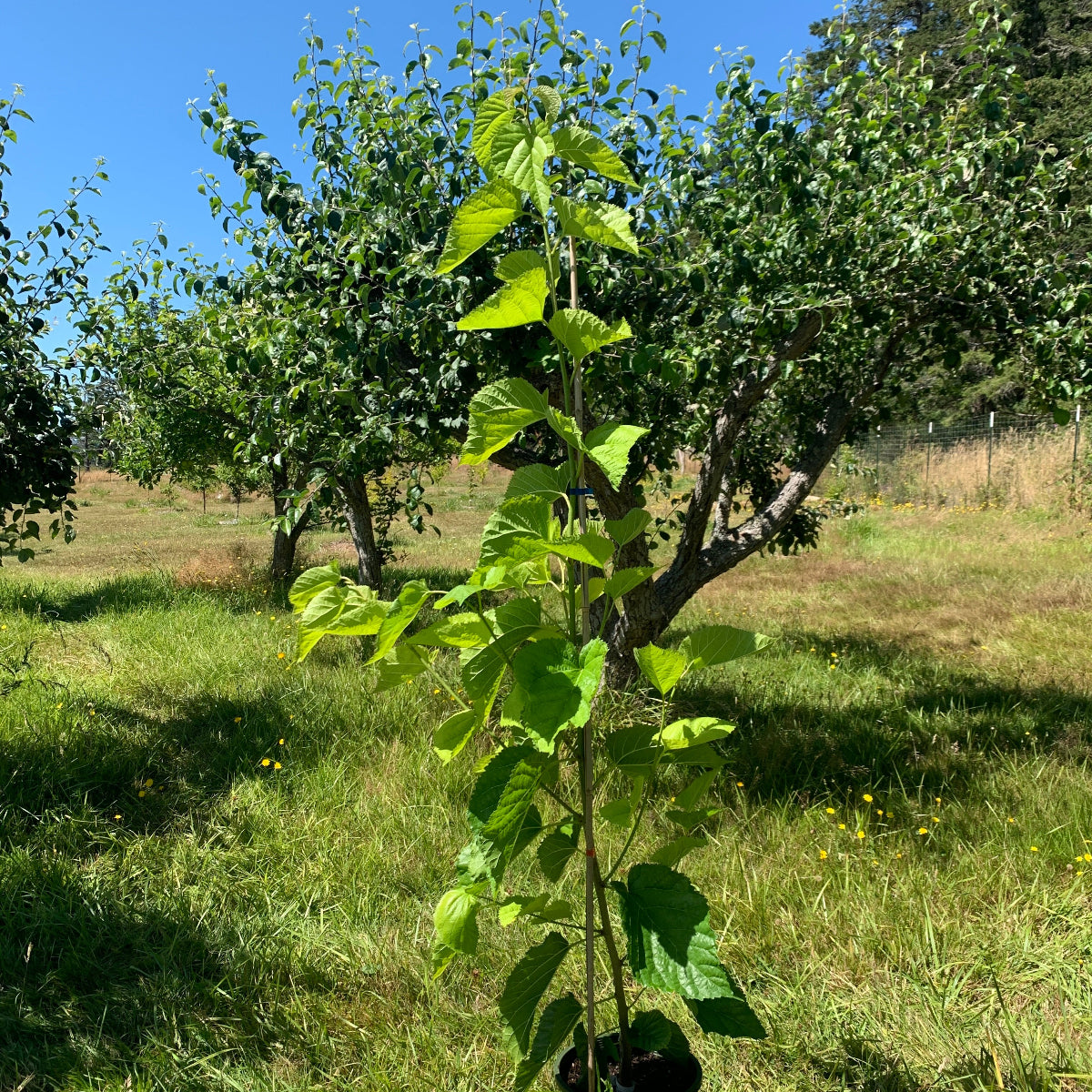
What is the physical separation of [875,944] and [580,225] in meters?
2.28

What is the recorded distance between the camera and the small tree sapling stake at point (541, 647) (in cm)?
→ 110

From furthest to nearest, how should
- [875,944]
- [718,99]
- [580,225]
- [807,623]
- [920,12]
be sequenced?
[920,12]
[807,623]
[718,99]
[875,944]
[580,225]

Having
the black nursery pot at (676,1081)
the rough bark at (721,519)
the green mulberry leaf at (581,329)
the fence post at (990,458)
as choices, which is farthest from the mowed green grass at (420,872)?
the fence post at (990,458)

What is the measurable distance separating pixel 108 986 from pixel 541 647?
231cm

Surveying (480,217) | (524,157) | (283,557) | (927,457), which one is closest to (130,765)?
(480,217)

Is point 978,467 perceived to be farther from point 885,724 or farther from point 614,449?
point 614,449

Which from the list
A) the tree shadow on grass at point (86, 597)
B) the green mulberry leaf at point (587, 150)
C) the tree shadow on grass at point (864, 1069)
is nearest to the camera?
the green mulberry leaf at point (587, 150)

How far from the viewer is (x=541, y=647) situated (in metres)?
1.11

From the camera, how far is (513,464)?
405 cm

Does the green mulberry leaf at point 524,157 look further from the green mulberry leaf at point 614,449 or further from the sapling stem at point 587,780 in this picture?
the green mulberry leaf at point 614,449

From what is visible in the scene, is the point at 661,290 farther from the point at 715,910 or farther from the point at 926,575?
the point at 926,575

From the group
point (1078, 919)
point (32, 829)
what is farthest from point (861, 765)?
point (32, 829)

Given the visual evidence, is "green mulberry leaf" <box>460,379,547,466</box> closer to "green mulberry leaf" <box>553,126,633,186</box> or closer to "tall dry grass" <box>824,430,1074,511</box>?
"green mulberry leaf" <box>553,126,633,186</box>

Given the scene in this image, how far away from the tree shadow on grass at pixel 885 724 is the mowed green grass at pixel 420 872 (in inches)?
0.9
